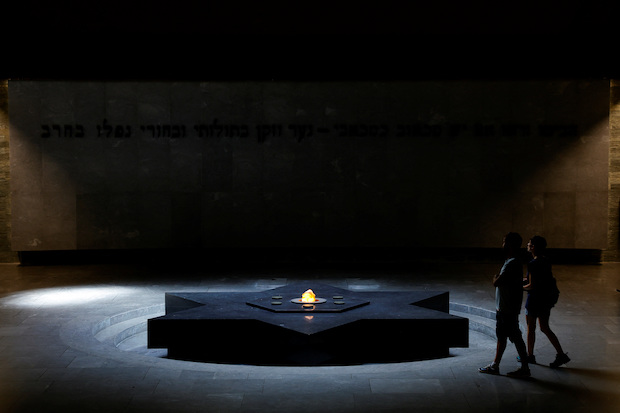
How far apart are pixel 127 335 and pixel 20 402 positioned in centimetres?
366

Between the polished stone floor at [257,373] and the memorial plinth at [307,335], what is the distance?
27 centimetres

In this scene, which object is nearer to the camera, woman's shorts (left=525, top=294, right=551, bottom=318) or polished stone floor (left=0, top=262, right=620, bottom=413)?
polished stone floor (left=0, top=262, right=620, bottom=413)

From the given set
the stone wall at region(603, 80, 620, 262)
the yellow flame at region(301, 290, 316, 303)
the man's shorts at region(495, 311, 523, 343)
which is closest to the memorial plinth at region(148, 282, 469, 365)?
the yellow flame at region(301, 290, 316, 303)

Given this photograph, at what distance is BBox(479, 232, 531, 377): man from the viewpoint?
6.92m

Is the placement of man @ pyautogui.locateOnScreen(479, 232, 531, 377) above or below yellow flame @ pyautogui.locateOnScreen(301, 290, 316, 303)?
above

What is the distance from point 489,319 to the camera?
10.6 m

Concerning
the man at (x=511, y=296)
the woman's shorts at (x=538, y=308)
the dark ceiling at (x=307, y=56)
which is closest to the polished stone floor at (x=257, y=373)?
the man at (x=511, y=296)

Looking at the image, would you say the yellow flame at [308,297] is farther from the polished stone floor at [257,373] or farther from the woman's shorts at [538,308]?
the woman's shorts at [538,308]

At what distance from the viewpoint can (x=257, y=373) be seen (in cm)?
730

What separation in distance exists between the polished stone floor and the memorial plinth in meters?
0.27

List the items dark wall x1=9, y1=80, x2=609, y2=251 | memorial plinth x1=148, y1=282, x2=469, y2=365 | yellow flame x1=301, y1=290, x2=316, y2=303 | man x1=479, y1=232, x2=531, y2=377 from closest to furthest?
man x1=479, y1=232, x2=531, y2=377 < memorial plinth x1=148, y1=282, x2=469, y2=365 < yellow flame x1=301, y1=290, x2=316, y2=303 < dark wall x1=9, y1=80, x2=609, y2=251

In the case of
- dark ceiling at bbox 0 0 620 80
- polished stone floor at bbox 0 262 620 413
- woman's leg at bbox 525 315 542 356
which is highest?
dark ceiling at bbox 0 0 620 80

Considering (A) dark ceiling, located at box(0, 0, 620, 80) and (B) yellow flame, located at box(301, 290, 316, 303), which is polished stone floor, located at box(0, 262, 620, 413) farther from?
(A) dark ceiling, located at box(0, 0, 620, 80)

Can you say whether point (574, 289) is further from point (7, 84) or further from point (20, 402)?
point (7, 84)
